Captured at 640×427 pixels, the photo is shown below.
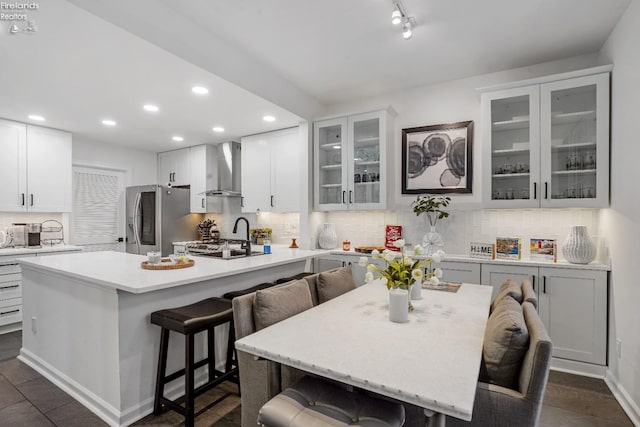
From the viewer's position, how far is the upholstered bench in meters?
1.27

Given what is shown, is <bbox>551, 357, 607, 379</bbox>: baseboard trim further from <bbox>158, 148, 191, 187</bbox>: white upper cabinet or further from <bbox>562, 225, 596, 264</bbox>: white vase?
<bbox>158, 148, 191, 187</bbox>: white upper cabinet

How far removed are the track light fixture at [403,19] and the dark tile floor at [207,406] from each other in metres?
2.96

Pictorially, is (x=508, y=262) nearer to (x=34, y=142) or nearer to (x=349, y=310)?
(x=349, y=310)

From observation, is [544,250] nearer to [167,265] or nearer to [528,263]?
[528,263]

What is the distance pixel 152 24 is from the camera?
7.64 ft

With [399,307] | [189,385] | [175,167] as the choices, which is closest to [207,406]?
[189,385]

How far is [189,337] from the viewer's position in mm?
2029

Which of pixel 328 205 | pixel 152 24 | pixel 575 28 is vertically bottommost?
pixel 328 205

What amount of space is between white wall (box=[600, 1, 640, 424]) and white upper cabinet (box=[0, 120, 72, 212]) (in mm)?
6215

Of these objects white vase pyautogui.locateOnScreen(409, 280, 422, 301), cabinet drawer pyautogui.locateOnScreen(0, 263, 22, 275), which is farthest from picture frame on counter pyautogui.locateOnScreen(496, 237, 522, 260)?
cabinet drawer pyautogui.locateOnScreen(0, 263, 22, 275)

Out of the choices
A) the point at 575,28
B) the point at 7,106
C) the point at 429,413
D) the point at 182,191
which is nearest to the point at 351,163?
the point at 575,28

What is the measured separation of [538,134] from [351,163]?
6.46ft

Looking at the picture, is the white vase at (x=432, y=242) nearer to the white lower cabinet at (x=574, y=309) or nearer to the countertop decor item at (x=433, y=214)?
the countertop decor item at (x=433, y=214)

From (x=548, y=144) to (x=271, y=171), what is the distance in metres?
3.23
